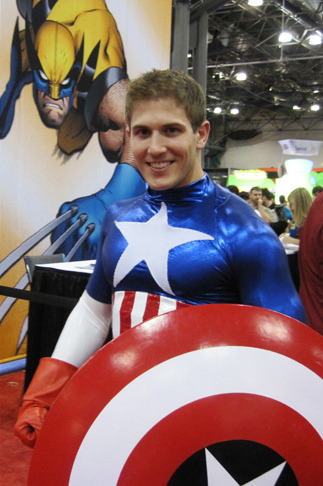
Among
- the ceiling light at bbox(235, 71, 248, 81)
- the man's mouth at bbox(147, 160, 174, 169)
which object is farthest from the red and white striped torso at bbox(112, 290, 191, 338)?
the ceiling light at bbox(235, 71, 248, 81)

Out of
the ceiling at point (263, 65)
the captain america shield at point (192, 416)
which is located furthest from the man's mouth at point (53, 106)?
the captain america shield at point (192, 416)

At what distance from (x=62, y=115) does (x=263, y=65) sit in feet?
37.5

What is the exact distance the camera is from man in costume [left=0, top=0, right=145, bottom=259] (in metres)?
4.28

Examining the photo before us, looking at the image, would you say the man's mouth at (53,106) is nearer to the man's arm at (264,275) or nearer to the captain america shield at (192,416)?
the man's arm at (264,275)

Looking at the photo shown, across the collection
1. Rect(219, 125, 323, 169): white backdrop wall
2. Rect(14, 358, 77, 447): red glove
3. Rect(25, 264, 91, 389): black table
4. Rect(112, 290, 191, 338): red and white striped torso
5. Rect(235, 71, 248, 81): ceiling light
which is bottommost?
Rect(25, 264, 91, 389): black table

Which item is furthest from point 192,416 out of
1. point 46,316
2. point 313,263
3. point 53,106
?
point 53,106

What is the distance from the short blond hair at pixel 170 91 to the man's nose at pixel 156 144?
0.23ft

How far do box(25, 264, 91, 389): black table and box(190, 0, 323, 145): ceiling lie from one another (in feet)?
12.9

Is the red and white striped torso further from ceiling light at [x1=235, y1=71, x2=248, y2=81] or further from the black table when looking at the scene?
ceiling light at [x1=235, y1=71, x2=248, y2=81]

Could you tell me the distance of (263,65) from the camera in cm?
1498

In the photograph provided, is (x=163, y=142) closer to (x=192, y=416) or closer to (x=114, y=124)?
(x=192, y=416)

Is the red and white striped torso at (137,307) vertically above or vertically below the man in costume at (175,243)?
below

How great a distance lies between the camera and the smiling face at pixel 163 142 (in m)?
1.10

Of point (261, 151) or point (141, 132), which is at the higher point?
point (261, 151)
